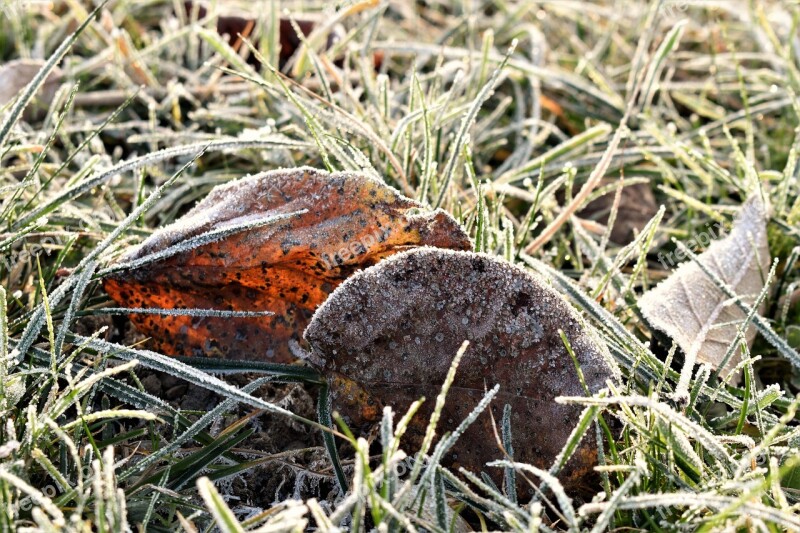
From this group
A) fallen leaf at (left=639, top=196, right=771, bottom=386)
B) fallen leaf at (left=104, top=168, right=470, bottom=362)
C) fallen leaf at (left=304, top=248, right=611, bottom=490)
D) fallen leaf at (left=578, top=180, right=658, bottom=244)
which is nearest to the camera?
fallen leaf at (left=304, top=248, right=611, bottom=490)

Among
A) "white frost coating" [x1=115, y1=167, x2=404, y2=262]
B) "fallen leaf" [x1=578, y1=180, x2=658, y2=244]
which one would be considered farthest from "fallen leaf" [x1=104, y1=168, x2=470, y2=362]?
"fallen leaf" [x1=578, y1=180, x2=658, y2=244]

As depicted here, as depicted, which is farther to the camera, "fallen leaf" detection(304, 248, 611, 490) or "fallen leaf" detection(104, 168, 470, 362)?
"fallen leaf" detection(104, 168, 470, 362)

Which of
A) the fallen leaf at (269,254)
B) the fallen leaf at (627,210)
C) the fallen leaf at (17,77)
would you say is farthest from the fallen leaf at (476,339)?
the fallen leaf at (17,77)

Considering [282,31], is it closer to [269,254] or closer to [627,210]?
[627,210]

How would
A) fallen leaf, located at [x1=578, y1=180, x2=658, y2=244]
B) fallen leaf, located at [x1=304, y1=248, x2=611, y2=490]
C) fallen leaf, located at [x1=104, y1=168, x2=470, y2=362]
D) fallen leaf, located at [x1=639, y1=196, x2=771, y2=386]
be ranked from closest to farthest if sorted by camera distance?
1. fallen leaf, located at [x1=304, y1=248, x2=611, y2=490]
2. fallen leaf, located at [x1=104, y1=168, x2=470, y2=362]
3. fallen leaf, located at [x1=639, y1=196, x2=771, y2=386]
4. fallen leaf, located at [x1=578, y1=180, x2=658, y2=244]

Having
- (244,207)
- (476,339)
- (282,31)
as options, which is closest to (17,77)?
(282,31)

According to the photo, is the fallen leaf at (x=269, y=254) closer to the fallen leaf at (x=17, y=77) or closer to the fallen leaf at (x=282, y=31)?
the fallen leaf at (x=17, y=77)

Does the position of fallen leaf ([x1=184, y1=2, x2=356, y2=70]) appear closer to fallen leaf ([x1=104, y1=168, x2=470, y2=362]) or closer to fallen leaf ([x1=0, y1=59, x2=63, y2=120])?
fallen leaf ([x1=0, y1=59, x2=63, y2=120])

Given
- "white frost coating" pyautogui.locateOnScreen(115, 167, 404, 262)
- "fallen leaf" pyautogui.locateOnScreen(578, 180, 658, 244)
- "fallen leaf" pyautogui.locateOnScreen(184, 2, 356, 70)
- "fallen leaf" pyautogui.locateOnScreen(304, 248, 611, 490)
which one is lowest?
"fallen leaf" pyautogui.locateOnScreen(578, 180, 658, 244)
